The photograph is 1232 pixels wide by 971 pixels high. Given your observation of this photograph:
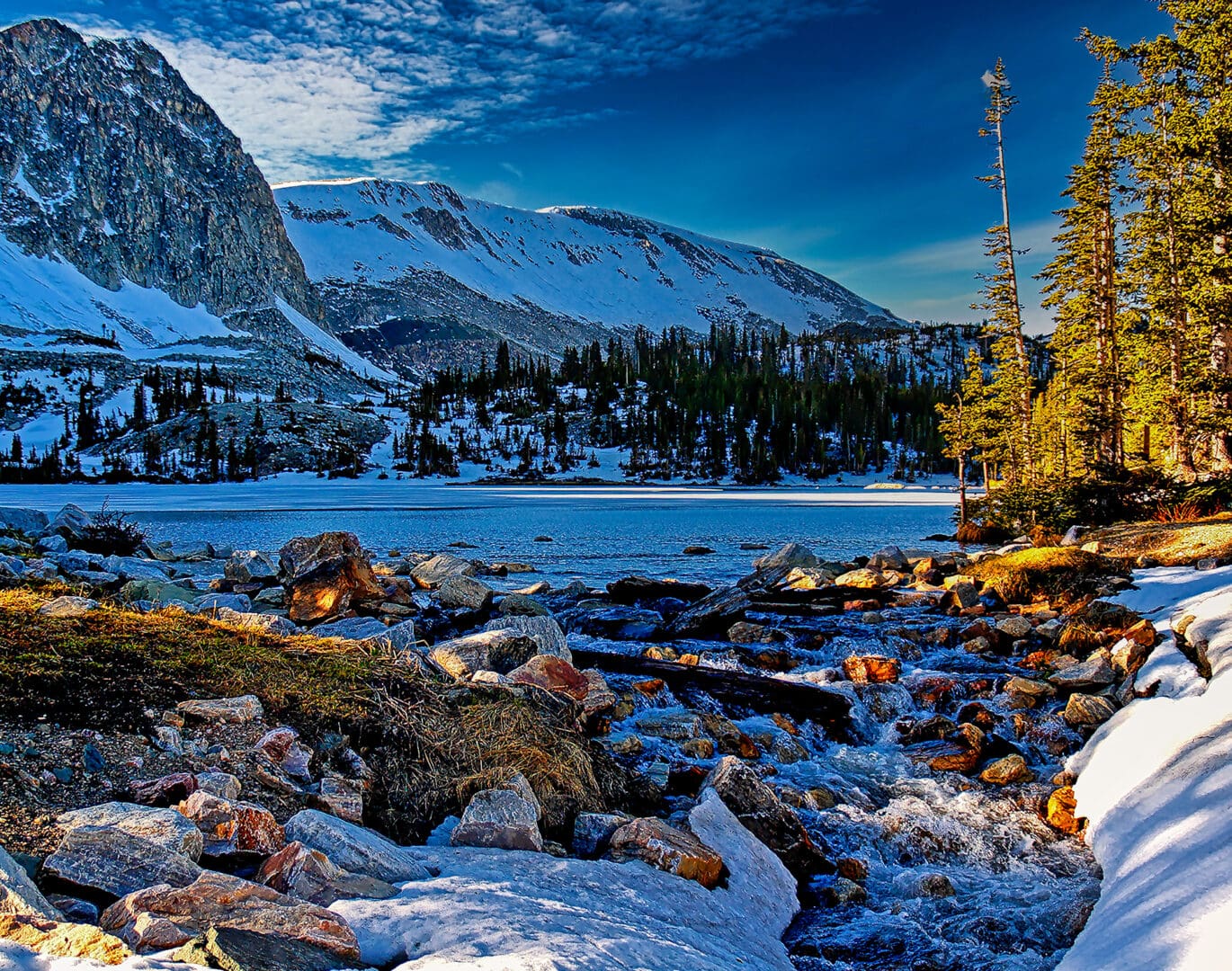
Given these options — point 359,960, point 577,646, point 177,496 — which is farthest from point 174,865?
point 177,496

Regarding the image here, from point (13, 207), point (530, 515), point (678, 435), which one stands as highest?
point (13, 207)

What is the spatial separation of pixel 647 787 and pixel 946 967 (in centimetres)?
247

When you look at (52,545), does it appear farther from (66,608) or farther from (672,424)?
(672,424)

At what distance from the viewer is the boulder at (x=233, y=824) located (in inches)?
151

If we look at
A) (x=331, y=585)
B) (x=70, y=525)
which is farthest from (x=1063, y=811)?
(x=70, y=525)

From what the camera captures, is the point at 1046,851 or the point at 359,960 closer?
the point at 359,960

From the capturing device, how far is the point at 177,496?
7219 cm

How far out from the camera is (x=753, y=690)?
9914 millimetres

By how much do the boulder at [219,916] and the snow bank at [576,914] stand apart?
0.21 metres

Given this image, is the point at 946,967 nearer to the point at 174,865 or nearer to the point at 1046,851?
the point at 1046,851

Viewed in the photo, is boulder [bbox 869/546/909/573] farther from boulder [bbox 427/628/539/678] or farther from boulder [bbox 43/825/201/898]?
boulder [bbox 43/825/201/898]

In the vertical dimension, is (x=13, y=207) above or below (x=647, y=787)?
above

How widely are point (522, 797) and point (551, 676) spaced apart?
291 cm

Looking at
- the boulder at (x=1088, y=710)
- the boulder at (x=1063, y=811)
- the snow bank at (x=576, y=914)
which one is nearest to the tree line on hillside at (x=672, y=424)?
the boulder at (x=1088, y=710)
